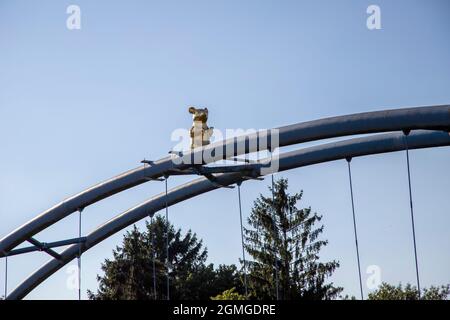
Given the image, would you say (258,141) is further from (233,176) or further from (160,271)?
(160,271)

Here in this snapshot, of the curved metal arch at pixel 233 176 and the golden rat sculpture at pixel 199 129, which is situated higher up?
the golden rat sculpture at pixel 199 129

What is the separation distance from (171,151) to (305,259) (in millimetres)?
19015

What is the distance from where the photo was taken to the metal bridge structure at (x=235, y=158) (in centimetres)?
1988

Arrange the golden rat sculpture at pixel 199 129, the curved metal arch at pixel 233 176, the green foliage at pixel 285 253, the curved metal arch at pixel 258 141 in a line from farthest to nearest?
the green foliage at pixel 285 253
the golden rat sculpture at pixel 199 129
the curved metal arch at pixel 233 176
the curved metal arch at pixel 258 141

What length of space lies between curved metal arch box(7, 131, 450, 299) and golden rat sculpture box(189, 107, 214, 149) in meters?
1.35

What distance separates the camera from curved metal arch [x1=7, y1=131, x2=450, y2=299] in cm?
2150

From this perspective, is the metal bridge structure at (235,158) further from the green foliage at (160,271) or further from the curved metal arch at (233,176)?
the green foliage at (160,271)

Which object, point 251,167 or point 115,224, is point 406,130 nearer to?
point 251,167

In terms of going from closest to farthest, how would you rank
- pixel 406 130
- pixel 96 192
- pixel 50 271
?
pixel 406 130, pixel 96 192, pixel 50 271

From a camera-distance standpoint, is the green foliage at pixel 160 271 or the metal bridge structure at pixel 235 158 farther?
the green foliage at pixel 160 271

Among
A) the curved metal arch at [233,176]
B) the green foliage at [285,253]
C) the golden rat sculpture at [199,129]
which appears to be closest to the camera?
the curved metal arch at [233,176]

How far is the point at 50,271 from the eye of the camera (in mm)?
30578

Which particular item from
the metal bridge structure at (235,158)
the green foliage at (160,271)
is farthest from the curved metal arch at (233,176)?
the green foliage at (160,271)
